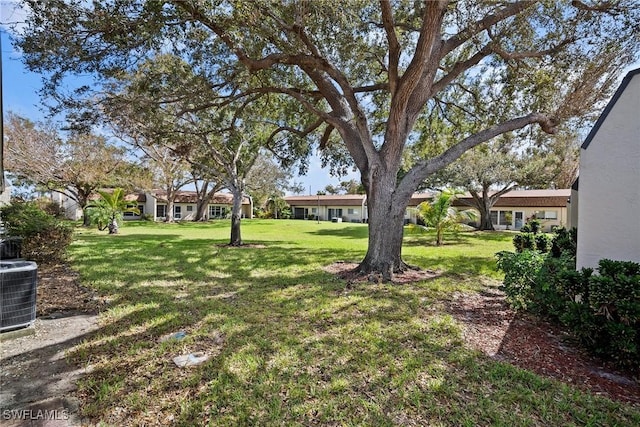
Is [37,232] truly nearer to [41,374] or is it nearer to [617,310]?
[41,374]

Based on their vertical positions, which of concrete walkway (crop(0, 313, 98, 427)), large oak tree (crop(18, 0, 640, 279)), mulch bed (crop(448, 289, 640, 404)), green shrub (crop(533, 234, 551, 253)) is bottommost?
concrete walkway (crop(0, 313, 98, 427))

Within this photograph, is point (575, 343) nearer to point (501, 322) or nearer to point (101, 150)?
point (501, 322)

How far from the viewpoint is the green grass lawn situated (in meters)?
2.87

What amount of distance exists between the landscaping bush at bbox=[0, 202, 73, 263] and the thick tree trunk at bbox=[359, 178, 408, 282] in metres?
9.42

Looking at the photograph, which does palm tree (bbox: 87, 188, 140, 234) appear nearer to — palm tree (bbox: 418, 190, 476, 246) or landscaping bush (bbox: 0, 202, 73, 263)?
landscaping bush (bbox: 0, 202, 73, 263)

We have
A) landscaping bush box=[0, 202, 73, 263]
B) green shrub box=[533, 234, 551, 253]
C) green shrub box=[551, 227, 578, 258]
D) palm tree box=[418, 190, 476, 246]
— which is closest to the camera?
green shrub box=[551, 227, 578, 258]

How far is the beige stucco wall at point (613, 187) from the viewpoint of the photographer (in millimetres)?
4180

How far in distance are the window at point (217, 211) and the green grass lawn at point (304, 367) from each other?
39.7 m

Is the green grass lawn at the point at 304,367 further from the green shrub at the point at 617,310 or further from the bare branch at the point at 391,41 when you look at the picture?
the bare branch at the point at 391,41

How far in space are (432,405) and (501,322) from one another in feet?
10.1

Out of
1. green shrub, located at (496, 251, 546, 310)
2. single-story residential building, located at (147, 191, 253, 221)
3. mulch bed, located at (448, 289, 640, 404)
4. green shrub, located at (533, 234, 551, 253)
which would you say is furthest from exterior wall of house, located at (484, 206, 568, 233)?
single-story residential building, located at (147, 191, 253, 221)

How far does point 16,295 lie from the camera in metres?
4.38

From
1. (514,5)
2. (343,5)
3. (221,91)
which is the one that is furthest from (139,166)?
(514,5)

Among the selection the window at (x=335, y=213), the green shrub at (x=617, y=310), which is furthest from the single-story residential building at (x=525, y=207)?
the green shrub at (x=617, y=310)
